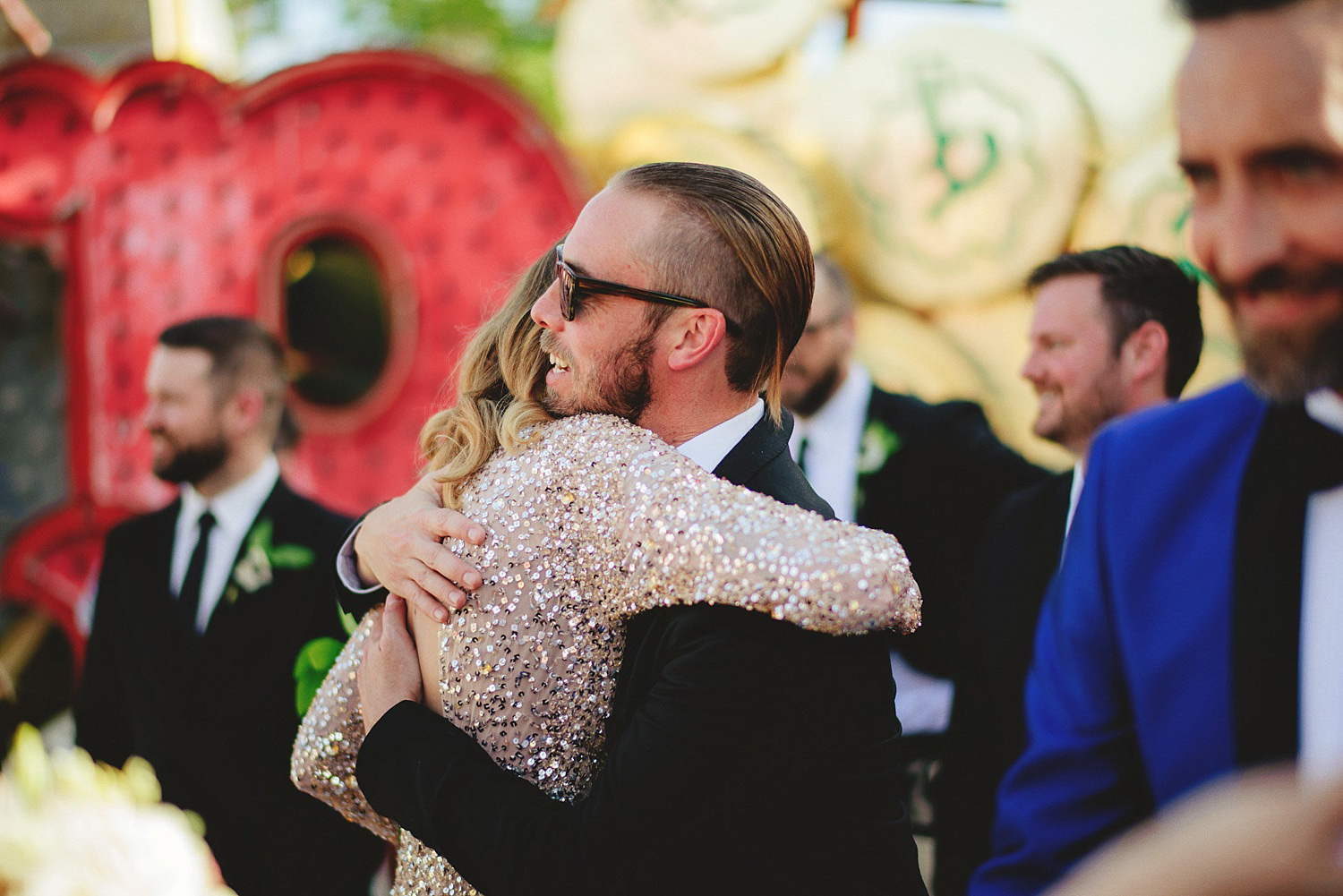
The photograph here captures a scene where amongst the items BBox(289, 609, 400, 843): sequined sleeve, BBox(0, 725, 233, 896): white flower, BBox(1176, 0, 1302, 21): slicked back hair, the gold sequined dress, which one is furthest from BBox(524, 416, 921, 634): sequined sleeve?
BBox(0, 725, 233, 896): white flower

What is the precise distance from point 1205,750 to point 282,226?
5.36 m

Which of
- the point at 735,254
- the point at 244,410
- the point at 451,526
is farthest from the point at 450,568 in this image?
the point at 244,410

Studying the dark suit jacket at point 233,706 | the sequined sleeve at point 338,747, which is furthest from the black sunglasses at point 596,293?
the dark suit jacket at point 233,706

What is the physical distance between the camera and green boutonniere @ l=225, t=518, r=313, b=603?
9.93ft

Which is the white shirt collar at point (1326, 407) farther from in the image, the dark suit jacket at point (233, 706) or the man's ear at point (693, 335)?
the dark suit jacket at point (233, 706)

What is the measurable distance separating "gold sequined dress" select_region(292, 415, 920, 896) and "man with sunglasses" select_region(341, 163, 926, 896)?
0.04m

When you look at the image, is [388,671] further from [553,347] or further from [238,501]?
[238,501]

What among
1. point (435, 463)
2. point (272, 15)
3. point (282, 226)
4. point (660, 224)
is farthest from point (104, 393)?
point (272, 15)

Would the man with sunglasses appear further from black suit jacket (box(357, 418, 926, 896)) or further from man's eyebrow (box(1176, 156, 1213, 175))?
man's eyebrow (box(1176, 156, 1213, 175))

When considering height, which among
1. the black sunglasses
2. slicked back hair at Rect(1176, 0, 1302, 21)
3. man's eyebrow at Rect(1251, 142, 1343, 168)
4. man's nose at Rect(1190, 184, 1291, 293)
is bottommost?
the black sunglasses

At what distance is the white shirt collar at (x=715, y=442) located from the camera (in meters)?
1.56

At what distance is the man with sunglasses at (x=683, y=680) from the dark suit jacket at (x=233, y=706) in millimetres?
1369

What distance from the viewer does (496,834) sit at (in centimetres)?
132

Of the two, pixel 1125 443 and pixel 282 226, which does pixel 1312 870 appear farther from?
pixel 282 226
